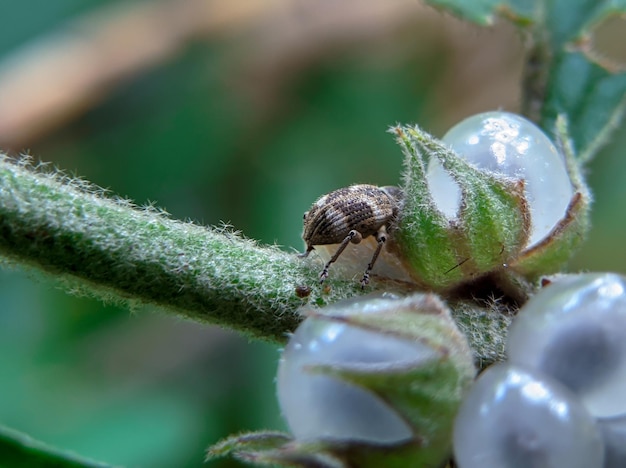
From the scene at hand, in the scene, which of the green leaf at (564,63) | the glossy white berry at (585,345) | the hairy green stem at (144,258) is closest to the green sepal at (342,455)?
the glossy white berry at (585,345)

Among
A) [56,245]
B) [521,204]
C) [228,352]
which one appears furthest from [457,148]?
[228,352]

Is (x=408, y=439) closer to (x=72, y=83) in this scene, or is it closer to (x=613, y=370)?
(x=613, y=370)

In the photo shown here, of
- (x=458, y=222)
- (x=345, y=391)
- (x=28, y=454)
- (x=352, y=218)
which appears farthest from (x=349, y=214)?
(x=28, y=454)

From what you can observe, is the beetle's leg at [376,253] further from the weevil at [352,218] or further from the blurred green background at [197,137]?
the blurred green background at [197,137]

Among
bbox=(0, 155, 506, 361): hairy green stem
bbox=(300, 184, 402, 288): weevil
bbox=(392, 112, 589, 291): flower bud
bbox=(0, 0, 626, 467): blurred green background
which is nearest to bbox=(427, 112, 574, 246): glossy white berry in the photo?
bbox=(392, 112, 589, 291): flower bud

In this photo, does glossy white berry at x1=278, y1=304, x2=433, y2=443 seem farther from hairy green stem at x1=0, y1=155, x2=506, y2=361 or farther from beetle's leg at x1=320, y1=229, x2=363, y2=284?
beetle's leg at x1=320, y1=229, x2=363, y2=284

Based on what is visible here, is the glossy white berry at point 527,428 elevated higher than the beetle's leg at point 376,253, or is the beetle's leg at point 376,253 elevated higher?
the beetle's leg at point 376,253
